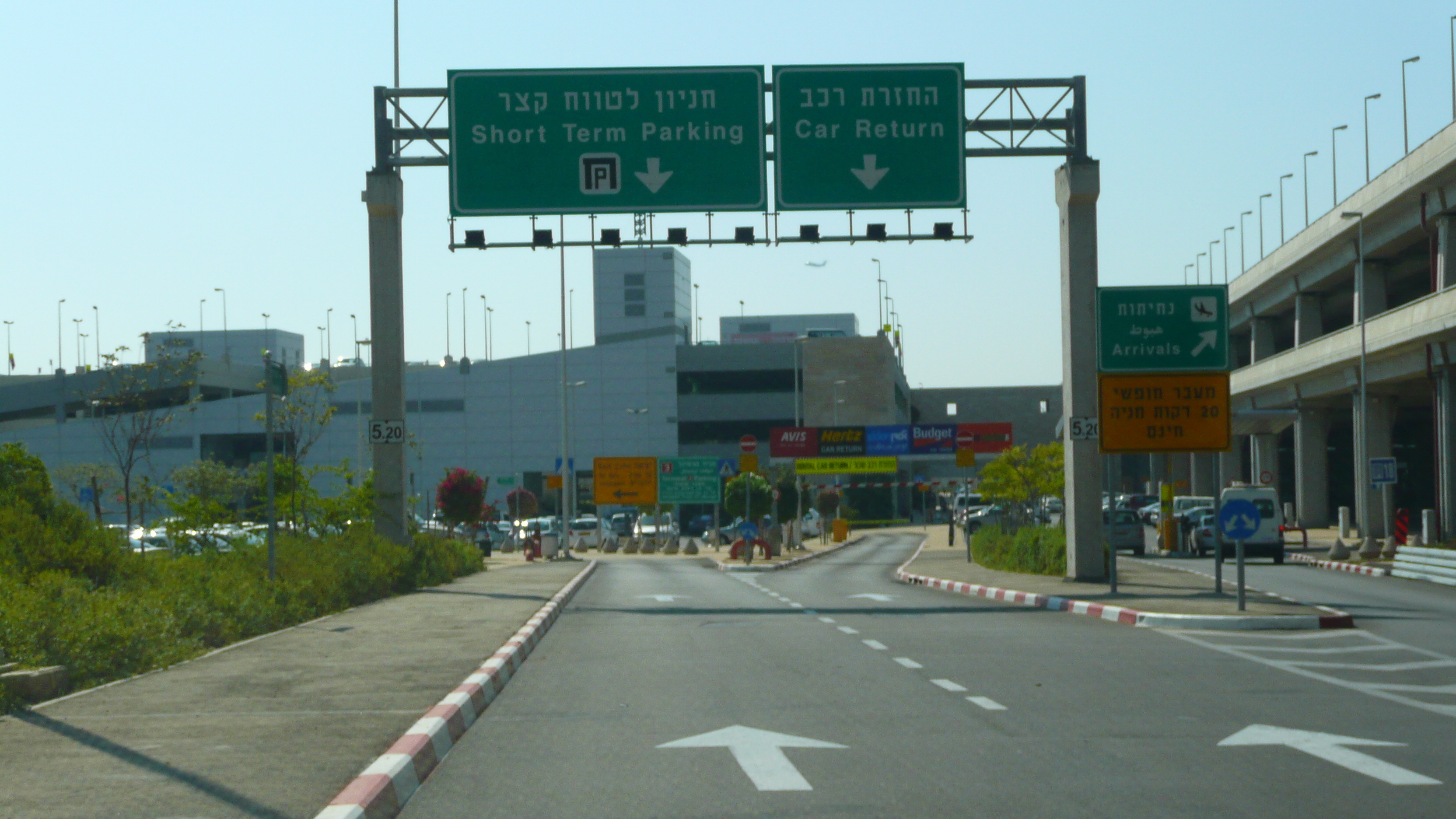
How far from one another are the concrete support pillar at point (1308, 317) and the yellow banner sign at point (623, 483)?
92.0ft

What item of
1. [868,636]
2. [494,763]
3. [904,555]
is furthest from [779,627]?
[904,555]

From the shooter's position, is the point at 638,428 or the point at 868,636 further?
the point at 638,428

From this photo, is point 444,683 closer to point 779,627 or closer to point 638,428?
point 779,627

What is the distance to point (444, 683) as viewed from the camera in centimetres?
1161

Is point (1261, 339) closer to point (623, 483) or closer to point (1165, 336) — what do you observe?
point (623, 483)

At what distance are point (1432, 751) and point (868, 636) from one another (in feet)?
29.8

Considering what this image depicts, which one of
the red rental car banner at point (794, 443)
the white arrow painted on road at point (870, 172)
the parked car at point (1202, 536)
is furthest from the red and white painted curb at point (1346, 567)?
the red rental car banner at point (794, 443)

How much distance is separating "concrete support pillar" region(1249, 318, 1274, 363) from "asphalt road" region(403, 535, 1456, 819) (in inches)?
2286

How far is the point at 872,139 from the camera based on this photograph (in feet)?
84.6

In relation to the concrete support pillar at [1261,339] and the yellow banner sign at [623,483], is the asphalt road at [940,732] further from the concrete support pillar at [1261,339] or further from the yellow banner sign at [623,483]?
the concrete support pillar at [1261,339]

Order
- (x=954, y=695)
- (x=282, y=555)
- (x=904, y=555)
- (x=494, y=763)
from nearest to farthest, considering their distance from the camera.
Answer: (x=494, y=763) < (x=954, y=695) < (x=282, y=555) < (x=904, y=555)

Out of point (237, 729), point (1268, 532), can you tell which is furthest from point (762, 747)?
point (1268, 532)

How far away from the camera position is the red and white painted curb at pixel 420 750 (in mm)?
6867

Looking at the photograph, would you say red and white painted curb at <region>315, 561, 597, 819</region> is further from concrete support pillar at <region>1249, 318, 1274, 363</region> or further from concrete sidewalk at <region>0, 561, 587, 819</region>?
concrete support pillar at <region>1249, 318, 1274, 363</region>
